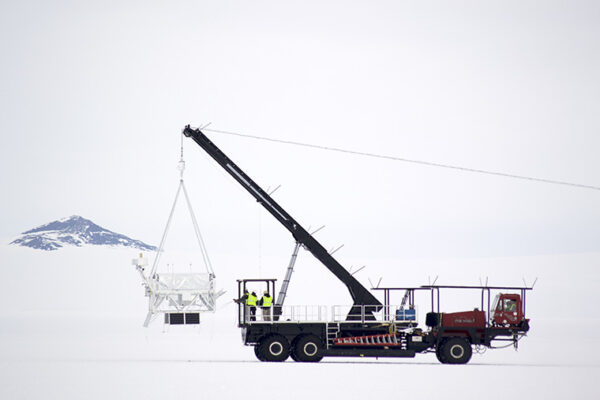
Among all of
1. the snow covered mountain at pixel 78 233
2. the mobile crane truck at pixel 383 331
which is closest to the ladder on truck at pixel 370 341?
the mobile crane truck at pixel 383 331

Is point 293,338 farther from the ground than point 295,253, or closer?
closer

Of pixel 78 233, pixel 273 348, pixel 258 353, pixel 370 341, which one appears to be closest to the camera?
pixel 273 348

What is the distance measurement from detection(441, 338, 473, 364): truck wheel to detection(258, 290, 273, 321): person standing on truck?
7.74m

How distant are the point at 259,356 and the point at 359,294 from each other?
17.5 ft

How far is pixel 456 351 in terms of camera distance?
126ft

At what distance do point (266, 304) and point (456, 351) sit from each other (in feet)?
28.0

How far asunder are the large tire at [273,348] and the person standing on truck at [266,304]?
945mm

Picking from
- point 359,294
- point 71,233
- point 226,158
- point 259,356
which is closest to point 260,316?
point 259,356

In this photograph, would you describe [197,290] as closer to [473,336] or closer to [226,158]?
[226,158]

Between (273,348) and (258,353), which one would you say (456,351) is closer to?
(273,348)

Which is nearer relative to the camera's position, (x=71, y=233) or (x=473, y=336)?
(x=473, y=336)

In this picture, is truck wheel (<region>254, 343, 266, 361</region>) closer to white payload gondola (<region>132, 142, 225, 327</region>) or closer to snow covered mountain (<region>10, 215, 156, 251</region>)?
white payload gondola (<region>132, 142, 225, 327</region>)

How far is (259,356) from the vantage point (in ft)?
126

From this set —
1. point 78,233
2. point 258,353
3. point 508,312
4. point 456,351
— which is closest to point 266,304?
point 258,353
